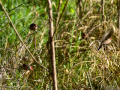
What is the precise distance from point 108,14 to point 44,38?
3.26ft

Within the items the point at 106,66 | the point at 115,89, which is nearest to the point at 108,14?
the point at 106,66

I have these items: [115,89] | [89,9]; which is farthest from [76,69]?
[89,9]

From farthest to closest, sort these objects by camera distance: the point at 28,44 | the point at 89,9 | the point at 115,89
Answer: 1. the point at 89,9
2. the point at 28,44
3. the point at 115,89

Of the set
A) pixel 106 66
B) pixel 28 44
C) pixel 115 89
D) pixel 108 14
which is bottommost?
pixel 115 89

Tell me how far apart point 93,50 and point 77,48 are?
0.58ft

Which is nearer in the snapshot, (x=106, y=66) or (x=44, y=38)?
(x=106, y=66)

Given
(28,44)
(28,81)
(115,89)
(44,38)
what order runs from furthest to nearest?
1. (44,38)
2. (28,44)
3. (28,81)
4. (115,89)

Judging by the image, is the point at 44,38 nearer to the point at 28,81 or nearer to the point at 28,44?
the point at 28,44

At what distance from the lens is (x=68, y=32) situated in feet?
6.22

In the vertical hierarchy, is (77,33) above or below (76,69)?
above

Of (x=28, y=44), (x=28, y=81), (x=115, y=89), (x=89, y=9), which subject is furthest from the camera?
(x=89, y=9)

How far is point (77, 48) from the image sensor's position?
5.78 feet

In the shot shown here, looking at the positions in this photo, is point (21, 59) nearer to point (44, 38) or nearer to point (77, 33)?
point (44, 38)

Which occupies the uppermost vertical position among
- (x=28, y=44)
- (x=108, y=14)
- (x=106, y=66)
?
(x=108, y=14)
